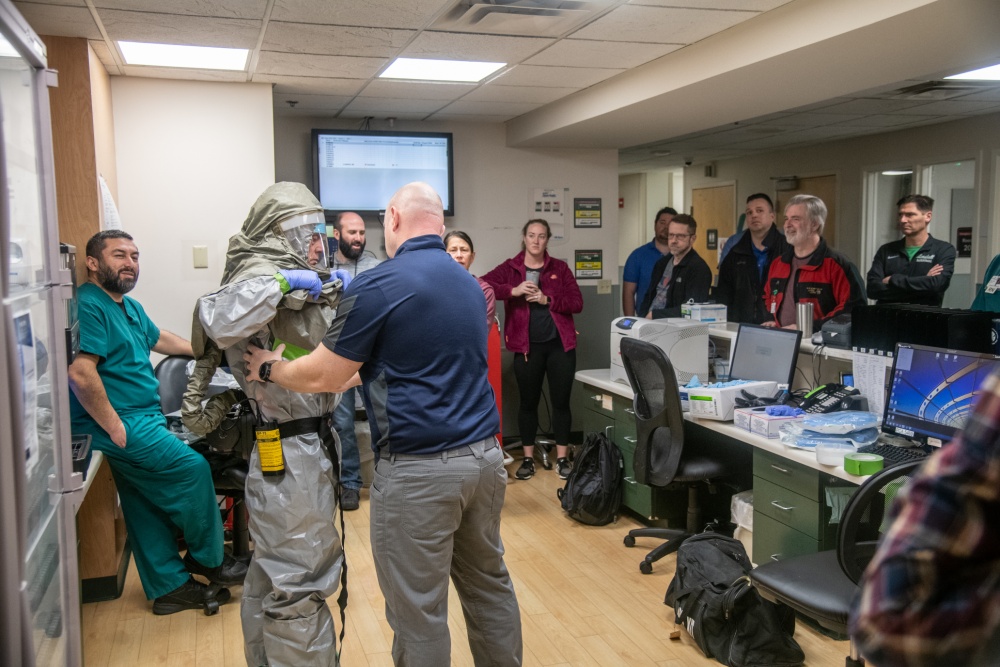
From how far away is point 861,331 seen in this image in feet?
11.2

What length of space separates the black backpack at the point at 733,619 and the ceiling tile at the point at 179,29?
9.06 ft

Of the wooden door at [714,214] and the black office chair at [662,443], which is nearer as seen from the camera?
the black office chair at [662,443]

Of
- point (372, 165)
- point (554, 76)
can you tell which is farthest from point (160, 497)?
point (372, 165)

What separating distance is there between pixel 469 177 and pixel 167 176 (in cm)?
225

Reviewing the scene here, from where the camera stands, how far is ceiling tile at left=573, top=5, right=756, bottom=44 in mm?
3271

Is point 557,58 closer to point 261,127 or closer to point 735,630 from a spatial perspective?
point 261,127

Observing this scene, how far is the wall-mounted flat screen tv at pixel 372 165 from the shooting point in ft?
18.3

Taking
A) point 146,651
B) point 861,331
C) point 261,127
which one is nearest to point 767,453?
point 861,331

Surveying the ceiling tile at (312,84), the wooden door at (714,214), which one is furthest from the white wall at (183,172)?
the wooden door at (714,214)

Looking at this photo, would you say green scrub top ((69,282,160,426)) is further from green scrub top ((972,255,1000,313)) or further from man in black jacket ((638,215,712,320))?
green scrub top ((972,255,1000,313))

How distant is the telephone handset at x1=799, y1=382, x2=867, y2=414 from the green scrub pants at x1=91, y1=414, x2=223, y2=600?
2477 mm

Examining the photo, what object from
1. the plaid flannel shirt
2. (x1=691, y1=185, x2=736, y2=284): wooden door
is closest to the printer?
the plaid flannel shirt

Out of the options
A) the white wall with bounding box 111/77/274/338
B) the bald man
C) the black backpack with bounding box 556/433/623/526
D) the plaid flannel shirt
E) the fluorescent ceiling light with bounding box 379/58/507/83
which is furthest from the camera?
the white wall with bounding box 111/77/274/338

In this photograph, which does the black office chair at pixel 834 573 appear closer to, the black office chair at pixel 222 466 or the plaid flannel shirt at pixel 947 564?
the plaid flannel shirt at pixel 947 564
